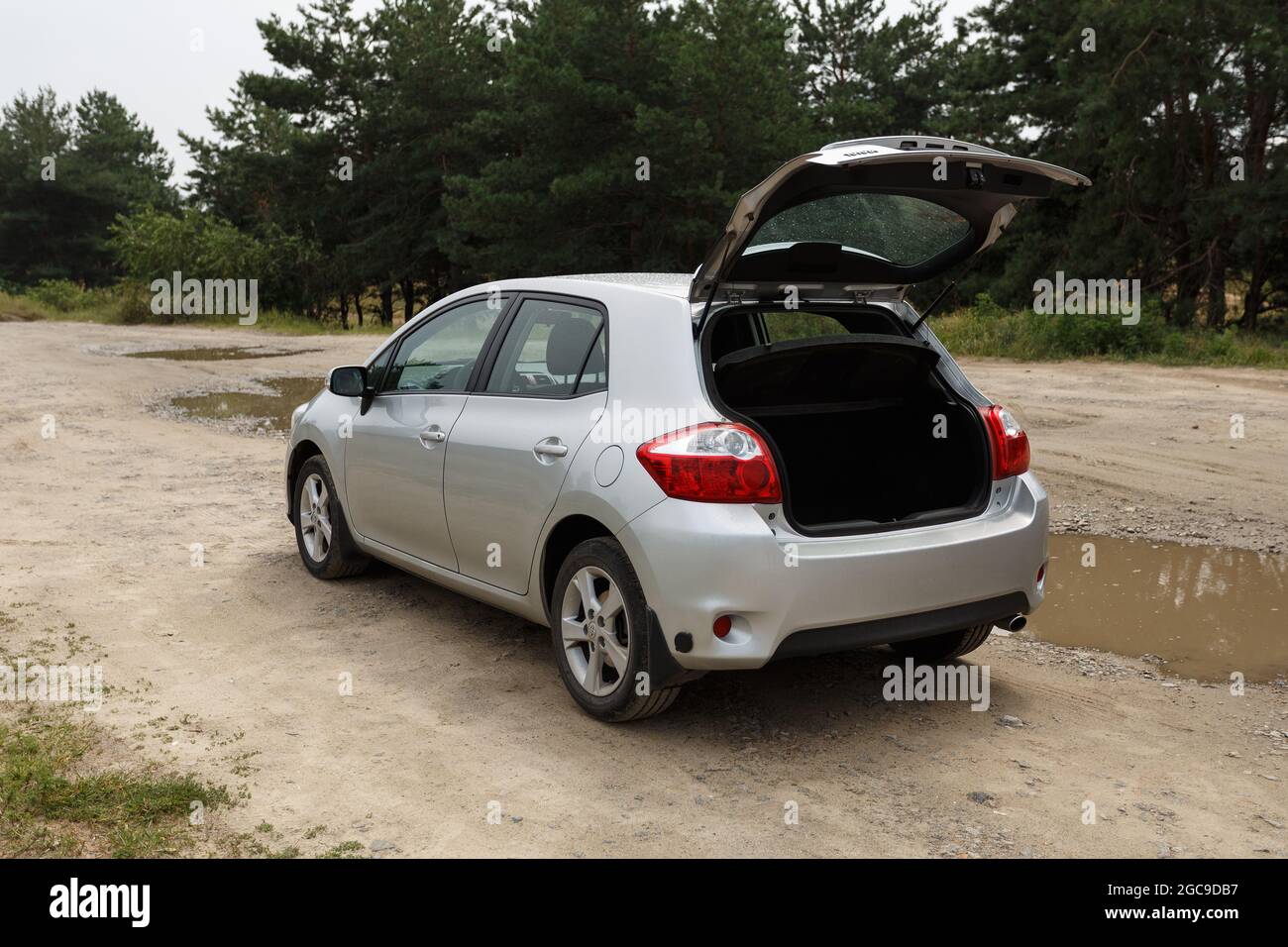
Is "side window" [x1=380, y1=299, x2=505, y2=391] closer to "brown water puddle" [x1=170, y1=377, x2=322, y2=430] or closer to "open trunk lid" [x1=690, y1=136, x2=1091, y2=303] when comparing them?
"open trunk lid" [x1=690, y1=136, x2=1091, y2=303]

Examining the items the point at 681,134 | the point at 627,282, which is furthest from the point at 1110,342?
the point at 627,282

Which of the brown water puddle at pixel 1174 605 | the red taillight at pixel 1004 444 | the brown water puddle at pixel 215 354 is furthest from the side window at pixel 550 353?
the brown water puddle at pixel 215 354

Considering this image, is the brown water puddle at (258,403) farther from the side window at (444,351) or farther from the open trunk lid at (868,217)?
the open trunk lid at (868,217)

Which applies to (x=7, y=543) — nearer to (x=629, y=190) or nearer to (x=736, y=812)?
(x=736, y=812)

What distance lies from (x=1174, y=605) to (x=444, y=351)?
4.10 metres

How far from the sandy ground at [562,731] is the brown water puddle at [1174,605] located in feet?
0.85

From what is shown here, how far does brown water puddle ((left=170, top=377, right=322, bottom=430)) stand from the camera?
14789 millimetres

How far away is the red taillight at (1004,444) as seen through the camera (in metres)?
4.79

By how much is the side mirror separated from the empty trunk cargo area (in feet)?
7.36

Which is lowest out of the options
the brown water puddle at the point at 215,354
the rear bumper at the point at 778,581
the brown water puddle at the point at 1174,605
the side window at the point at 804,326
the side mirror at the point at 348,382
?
the brown water puddle at the point at 1174,605

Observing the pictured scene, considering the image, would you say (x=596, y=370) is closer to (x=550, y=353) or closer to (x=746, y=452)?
(x=550, y=353)

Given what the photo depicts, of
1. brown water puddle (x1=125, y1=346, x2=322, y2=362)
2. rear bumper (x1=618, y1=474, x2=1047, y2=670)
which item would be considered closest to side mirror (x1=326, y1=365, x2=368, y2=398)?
rear bumper (x1=618, y1=474, x2=1047, y2=670)

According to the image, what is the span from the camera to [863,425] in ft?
17.0
